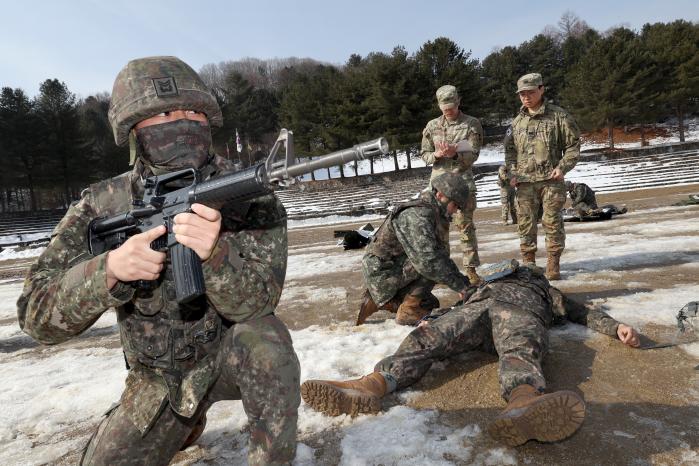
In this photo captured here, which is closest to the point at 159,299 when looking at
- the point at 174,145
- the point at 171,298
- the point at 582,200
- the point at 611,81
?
the point at 171,298

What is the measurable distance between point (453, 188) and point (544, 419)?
8.65 ft

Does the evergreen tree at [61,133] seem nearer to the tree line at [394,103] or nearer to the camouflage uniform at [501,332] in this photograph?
the tree line at [394,103]

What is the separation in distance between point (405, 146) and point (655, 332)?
96.2 ft

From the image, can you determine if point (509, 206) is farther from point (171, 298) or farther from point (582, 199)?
point (171, 298)

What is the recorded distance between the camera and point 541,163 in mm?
5648

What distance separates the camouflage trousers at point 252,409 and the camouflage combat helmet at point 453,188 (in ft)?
9.36

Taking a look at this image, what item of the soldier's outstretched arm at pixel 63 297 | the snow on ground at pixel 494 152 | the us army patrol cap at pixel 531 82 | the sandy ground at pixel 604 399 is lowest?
the sandy ground at pixel 604 399

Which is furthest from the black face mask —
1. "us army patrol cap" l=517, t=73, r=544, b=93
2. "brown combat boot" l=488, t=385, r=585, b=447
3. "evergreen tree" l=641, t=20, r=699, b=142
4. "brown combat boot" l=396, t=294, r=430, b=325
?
"evergreen tree" l=641, t=20, r=699, b=142

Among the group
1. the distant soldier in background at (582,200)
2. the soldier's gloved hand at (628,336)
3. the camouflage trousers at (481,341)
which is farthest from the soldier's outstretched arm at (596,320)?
the distant soldier in background at (582,200)

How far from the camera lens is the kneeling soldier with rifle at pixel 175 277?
171 cm

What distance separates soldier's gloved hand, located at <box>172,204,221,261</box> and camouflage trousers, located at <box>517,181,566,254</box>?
15.8ft

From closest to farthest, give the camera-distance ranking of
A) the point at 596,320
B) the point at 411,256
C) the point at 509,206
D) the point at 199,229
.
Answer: the point at 199,229, the point at 596,320, the point at 411,256, the point at 509,206

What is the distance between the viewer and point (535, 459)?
84.0 inches

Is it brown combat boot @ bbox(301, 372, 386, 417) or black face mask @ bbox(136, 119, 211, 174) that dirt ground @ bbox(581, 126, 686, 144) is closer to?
brown combat boot @ bbox(301, 372, 386, 417)
